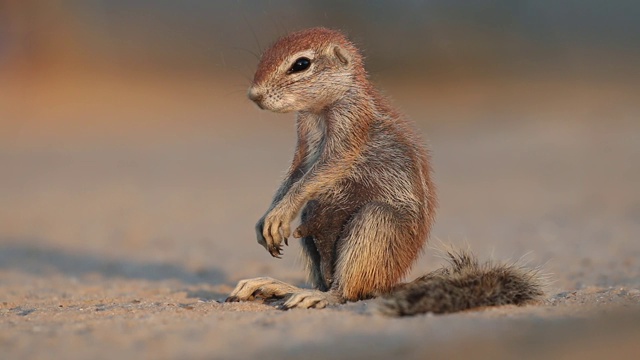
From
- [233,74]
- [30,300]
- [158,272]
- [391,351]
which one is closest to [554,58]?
[233,74]

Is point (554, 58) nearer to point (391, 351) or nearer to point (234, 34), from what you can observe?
point (234, 34)

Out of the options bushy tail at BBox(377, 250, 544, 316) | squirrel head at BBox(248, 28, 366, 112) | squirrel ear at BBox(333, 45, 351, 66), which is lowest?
bushy tail at BBox(377, 250, 544, 316)

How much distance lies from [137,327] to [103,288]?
3.47 metres

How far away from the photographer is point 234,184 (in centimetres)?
1809

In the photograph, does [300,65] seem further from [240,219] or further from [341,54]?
[240,219]

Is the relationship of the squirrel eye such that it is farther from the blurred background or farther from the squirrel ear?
the blurred background

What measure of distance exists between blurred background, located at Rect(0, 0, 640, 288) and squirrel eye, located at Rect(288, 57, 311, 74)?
0.84 meters

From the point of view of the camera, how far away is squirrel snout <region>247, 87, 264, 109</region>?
685 cm

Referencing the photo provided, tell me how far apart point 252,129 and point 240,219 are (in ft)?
36.6

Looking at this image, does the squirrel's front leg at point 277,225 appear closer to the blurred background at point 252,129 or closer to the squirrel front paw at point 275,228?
the squirrel front paw at point 275,228

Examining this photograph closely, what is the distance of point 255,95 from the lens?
686 centimetres

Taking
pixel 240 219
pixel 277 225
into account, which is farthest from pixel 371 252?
pixel 240 219

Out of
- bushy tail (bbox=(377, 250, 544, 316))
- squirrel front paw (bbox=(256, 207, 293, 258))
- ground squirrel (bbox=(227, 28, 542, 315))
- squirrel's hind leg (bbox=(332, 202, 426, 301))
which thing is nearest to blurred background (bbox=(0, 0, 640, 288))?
ground squirrel (bbox=(227, 28, 542, 315))

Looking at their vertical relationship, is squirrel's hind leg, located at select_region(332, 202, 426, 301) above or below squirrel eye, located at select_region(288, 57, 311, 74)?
below
